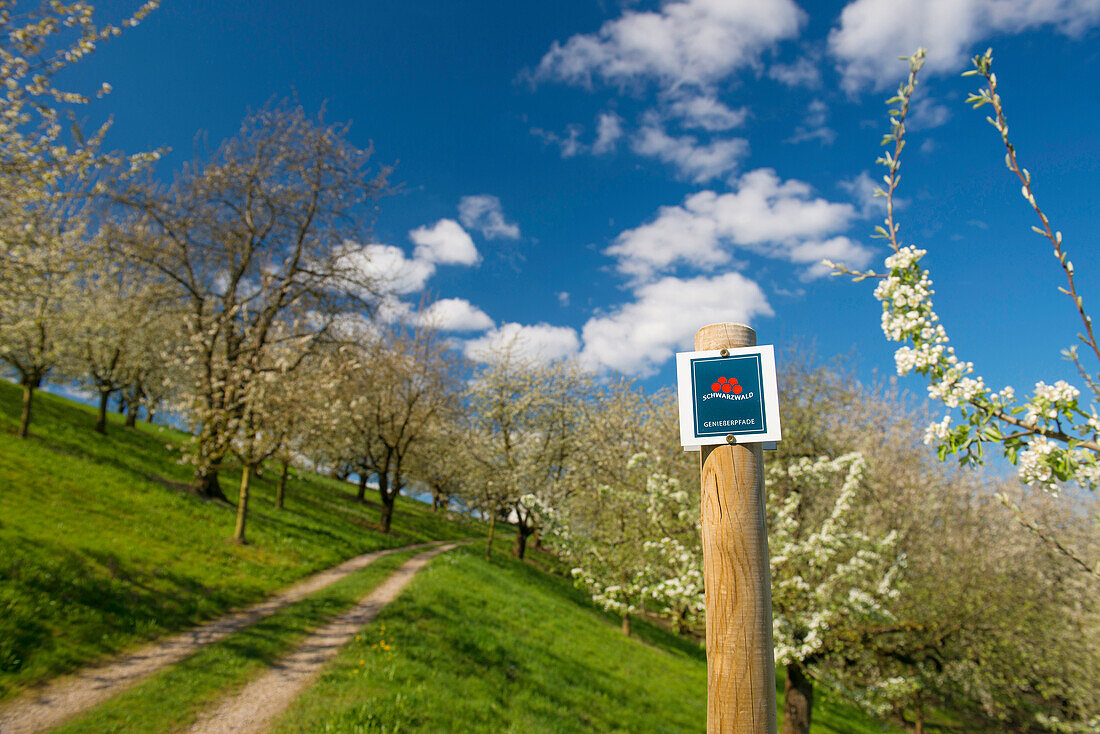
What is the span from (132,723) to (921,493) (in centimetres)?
2228

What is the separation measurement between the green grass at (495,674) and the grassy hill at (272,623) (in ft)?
0.15

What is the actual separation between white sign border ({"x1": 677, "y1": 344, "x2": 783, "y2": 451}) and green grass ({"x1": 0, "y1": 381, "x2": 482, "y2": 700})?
10.2 meters

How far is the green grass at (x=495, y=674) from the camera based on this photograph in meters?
8.27

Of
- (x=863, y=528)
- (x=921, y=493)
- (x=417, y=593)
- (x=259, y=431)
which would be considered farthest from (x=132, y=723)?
(x=921, y=493)

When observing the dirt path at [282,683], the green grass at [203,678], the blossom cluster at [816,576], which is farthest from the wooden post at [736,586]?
the green grass at [203,678]

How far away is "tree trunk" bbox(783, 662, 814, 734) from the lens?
1309 cm

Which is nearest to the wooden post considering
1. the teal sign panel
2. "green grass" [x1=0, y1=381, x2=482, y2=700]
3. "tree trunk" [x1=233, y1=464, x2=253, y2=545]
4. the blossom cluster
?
the teal sign panel

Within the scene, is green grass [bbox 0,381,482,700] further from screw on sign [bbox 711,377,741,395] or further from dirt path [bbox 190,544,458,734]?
screw on sign [bbox 711,377,741,395]

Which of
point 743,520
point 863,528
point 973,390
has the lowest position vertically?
point 863,528

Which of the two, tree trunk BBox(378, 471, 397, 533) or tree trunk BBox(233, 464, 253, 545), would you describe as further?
tree trunk BBox(378, 471, 397, 533)

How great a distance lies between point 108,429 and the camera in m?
25.3

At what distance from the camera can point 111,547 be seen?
12.4 m

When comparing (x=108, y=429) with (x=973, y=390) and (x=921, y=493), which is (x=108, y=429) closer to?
(x=973, y=390)

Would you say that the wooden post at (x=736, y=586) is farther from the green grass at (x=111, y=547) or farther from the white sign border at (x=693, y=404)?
the green grass at (x=111, y=547)
